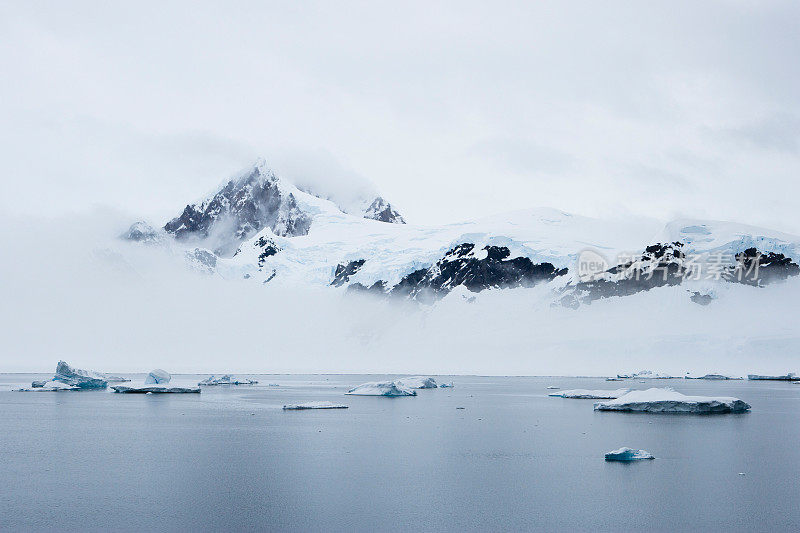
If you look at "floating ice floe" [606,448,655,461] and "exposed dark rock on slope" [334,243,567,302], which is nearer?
"floating ice floe" [606,448,655,461]

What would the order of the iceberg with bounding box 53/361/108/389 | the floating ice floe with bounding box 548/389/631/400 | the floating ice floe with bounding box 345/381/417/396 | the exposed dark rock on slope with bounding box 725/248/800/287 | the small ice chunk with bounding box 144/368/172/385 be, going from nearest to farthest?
1. the floating ice floe with bounding box 548/389/631/400
2. the floating ice floe with bounding box 345/381/417/396
3. the small ice chunk with bounding box 144/368/172/385
4. the iceberg with bounding box 53/361/108/389
5. the exposed dark rock on slope with bounding box 725/248/800/287

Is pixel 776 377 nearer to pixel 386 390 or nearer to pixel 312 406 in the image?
pixel 386 390

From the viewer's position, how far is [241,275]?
173375 mm

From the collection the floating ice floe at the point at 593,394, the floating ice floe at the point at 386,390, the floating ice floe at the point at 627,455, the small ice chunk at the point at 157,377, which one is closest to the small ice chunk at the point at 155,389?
the small ice chunk at the point at 157,377

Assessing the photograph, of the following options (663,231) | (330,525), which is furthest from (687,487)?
(663,231)

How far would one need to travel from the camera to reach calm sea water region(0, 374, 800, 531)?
15695 mm

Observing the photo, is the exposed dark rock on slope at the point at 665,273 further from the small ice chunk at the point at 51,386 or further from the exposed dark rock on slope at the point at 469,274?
the small ice chunk at the point at 51,386

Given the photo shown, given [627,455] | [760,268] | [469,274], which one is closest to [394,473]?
[627,455]

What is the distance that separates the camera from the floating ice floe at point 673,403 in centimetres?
3869

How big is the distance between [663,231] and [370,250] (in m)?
53.4

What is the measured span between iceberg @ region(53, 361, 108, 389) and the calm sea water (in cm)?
2652

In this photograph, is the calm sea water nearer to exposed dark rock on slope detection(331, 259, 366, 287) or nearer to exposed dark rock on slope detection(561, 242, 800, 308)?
exposed dark rock on slope detection(561, 242, 800, 308)

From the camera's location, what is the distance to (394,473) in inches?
829

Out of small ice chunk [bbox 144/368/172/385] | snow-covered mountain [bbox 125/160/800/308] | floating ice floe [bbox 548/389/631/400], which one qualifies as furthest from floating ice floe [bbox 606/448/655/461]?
snow-covered mountain [bbox 125/160/800/308]
